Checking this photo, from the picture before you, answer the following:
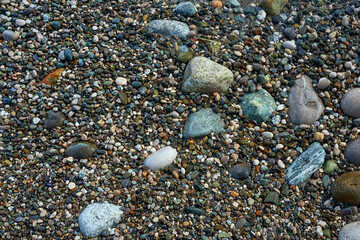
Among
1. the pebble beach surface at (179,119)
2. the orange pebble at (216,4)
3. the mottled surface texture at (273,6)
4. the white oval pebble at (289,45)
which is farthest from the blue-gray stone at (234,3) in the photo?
the white oval pebble at (289,45)

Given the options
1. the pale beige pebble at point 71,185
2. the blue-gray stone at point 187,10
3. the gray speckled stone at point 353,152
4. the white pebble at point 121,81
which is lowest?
the pale beige pebble at point 71,185

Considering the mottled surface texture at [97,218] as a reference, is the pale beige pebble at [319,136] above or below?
above

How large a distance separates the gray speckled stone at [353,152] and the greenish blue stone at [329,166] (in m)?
0.12


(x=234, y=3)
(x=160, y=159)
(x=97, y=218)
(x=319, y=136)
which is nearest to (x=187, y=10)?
(x=234, y=3)

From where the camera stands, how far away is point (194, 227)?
3.05 meters

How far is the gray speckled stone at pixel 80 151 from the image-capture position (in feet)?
10.9

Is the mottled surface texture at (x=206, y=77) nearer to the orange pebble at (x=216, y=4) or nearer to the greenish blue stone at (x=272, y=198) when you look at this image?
the orange pebble at (x=216, y=4)

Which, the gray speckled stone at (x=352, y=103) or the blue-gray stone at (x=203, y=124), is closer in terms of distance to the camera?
the blue-gray stone at (x=203, y=124)

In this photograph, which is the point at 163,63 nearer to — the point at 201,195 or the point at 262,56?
the point at 262,56

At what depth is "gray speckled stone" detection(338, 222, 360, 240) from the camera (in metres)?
3.00

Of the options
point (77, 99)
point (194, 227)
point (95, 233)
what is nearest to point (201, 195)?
point (194, 227)

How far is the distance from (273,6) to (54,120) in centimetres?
222

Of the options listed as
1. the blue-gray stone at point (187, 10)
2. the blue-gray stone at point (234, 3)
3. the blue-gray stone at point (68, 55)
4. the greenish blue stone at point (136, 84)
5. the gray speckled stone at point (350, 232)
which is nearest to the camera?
the gray speckled stone at point (350, 232)

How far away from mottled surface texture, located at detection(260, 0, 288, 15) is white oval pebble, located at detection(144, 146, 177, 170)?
1717 millimetres
